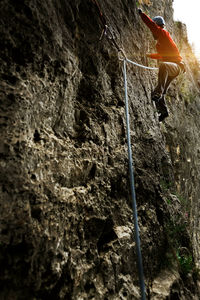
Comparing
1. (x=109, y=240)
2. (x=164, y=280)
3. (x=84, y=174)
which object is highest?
(x=84, y=174)

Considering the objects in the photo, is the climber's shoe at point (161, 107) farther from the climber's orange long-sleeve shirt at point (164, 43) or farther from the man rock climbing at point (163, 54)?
the climber's orange long-sleeve shirt at point (164, 43)

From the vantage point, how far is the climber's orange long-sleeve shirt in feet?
15.6

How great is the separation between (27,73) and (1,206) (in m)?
1.23

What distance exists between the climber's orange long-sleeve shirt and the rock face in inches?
55.1

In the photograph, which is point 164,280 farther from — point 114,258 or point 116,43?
point 116,43

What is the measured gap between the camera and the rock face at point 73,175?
159cm

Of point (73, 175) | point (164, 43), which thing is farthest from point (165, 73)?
point (73, 175)

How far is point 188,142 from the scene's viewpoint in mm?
7594

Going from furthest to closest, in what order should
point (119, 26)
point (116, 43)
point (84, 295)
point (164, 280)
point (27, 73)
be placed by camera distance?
point (119, 26) → point (116, 43) → point (164, 280) → point (27, 73) → point (84, 295)

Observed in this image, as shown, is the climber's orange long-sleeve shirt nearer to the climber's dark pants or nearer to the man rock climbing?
the man rock climbing

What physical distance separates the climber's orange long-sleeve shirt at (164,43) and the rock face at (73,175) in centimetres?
140

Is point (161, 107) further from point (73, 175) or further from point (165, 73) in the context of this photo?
point (73, 175)

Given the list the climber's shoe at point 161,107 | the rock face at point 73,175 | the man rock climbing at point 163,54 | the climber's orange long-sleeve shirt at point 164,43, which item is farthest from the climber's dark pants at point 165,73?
the rock face at point 73,175

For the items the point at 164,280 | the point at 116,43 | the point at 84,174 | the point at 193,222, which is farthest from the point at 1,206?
the point at 193,222
